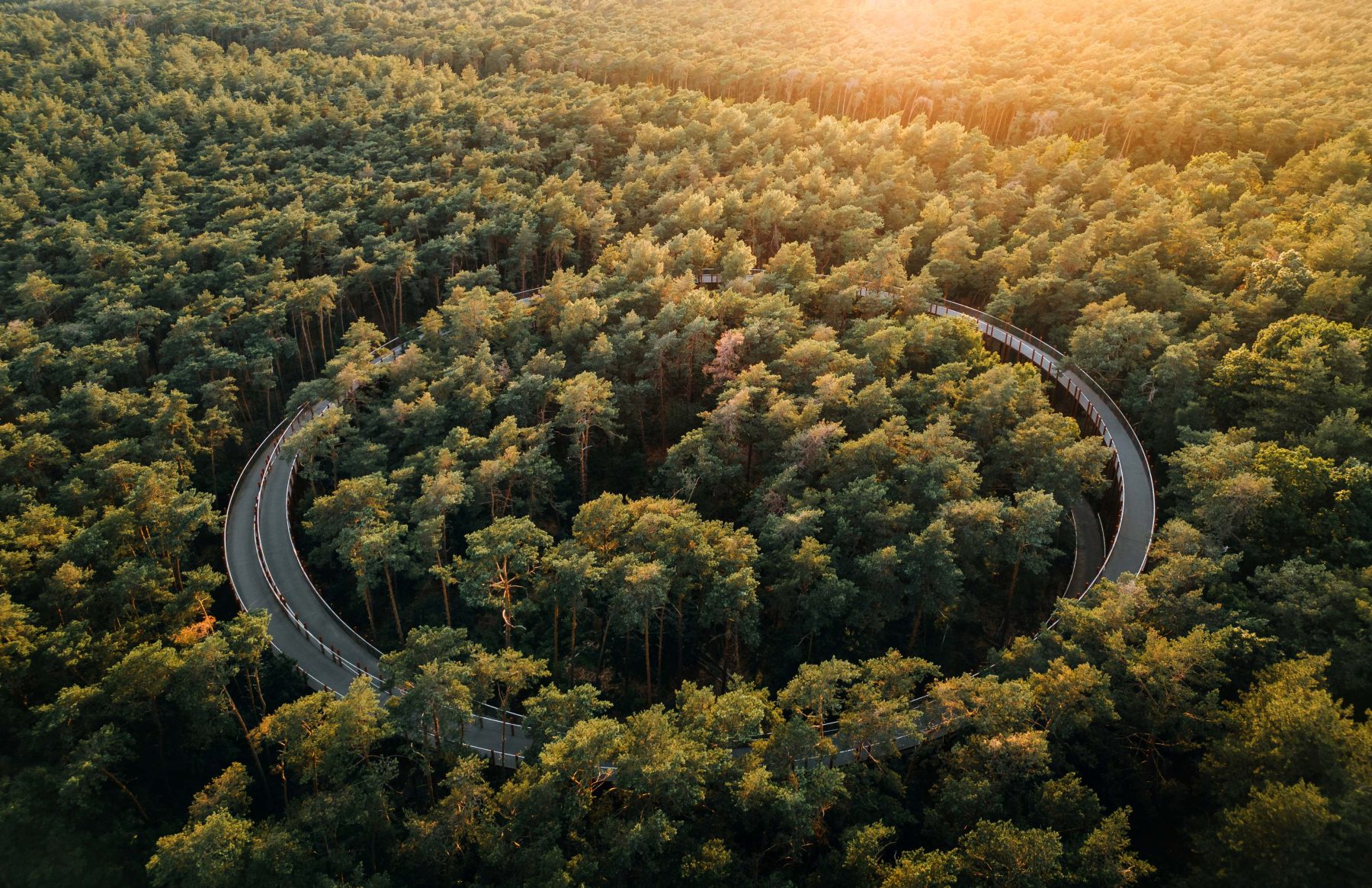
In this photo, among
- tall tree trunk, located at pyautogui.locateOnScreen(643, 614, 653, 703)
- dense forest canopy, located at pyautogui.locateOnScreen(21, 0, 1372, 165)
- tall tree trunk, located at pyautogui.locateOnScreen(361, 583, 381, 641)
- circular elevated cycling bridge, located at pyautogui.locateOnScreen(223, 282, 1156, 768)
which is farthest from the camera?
dense forest canopy, located at pyautogui.locateOnScreen(21, 0, 1372, 165)

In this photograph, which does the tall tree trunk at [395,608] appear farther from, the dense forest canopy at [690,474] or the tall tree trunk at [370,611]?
the tall tree trunk at [370,611]

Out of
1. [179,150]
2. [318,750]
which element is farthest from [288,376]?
[318,750]

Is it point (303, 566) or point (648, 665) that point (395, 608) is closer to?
point (303, 566)

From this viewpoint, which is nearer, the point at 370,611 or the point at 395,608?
the point at 395,608

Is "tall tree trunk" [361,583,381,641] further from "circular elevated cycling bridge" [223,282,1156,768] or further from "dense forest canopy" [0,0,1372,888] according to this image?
"circular elevated cycling bridge" [223,282,1156,768]

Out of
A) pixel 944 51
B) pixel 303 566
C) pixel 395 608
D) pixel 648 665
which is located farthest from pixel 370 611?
pixel 944 51

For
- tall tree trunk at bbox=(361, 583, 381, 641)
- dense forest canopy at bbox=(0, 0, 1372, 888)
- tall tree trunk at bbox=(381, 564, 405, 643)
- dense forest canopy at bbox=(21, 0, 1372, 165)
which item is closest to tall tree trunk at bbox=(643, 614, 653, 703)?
dense forest canopy at bbox=(0, 0, 1372, 888)

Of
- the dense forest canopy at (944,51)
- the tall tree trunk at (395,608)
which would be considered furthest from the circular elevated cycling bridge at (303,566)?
the dense forest canopy at (944,51)
